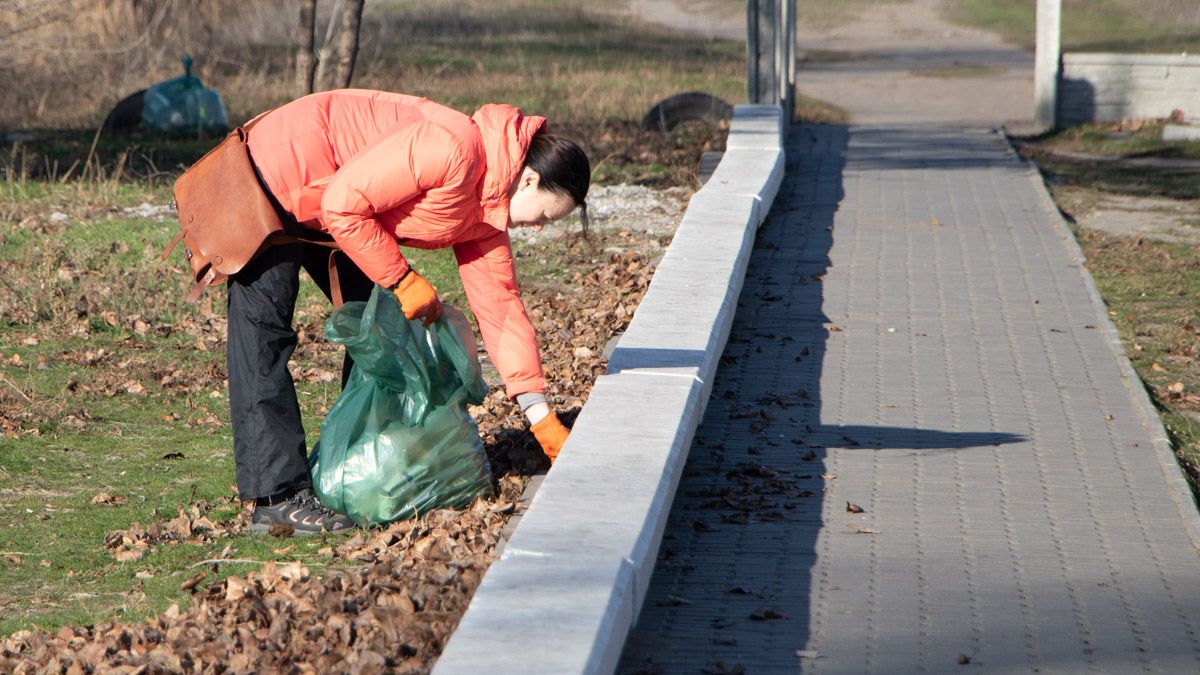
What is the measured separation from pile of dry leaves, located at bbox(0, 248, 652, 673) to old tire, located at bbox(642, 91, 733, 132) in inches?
425

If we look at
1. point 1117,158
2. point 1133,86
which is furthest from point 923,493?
point 1133,86

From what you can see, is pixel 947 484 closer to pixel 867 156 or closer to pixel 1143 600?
pixel 1143 600

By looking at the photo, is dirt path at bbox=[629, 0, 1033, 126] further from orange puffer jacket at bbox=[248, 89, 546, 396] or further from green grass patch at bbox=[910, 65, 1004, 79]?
orange puffer jacket at bbox=[248, 89, 546, 396]

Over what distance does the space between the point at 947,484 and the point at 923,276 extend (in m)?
3.64

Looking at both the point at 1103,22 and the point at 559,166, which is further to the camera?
the point at 1103,22

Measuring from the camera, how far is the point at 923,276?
8.55m

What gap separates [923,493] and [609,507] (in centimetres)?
159

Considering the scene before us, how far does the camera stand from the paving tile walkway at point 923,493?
3.85 meters

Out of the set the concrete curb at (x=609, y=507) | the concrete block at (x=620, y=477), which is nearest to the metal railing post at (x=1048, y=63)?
the concrete curb at (x=609, y=507)

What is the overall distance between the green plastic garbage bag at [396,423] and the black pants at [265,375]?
5.6 inches

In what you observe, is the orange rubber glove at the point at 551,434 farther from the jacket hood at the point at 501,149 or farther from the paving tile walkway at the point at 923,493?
the jacket hood at the point at 501,149

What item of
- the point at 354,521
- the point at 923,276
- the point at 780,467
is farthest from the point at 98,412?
the point at 923,276

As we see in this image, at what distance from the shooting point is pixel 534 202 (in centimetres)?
433

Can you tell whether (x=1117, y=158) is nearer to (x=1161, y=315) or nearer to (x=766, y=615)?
(x=1161, y=315)
